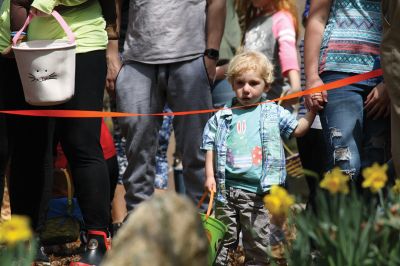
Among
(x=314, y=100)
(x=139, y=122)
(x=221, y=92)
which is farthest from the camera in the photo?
(x=221, y=92)

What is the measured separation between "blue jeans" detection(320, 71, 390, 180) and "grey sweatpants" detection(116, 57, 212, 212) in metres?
1.17

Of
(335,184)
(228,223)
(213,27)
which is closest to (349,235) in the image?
(335,184)

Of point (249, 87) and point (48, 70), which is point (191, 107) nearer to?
point (249, 87)

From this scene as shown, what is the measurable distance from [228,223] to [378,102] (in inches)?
46.4

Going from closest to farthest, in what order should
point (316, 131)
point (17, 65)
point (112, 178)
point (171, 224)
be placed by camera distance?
point (171, 224)
point (17, 65)
point (316, 131)
point (112, 178)

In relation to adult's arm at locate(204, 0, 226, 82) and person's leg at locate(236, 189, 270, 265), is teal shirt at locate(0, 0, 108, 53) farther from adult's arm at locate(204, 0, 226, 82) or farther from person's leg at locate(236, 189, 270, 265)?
person's leg at locate(236, 189, 270, 265)

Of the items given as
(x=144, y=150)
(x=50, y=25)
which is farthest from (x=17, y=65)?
(x=144, y=150)

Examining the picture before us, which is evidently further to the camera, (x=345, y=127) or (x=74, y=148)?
(x=74, y=148)

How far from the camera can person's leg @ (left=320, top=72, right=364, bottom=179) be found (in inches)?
168

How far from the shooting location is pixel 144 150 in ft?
18.3

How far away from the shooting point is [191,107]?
17.8 feet

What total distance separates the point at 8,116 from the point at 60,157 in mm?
1420

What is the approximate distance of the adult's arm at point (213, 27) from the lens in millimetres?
5453

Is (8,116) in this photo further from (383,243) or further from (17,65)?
(383,243)
